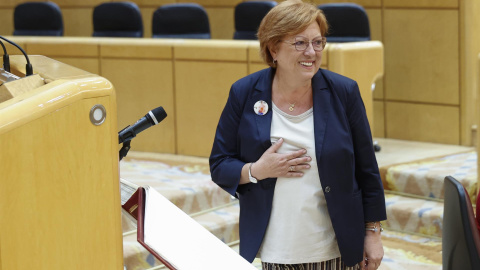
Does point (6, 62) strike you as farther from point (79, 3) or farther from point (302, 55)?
point (79, 3)

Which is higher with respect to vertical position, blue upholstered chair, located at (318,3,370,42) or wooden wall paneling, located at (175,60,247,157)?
blue upholstered chair, located at (318,3,370,42)

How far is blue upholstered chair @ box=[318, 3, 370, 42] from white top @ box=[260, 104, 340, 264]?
3.61 m

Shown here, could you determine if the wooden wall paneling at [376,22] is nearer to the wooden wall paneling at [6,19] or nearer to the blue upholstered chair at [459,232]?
the blue upholstered chair at [459,232]

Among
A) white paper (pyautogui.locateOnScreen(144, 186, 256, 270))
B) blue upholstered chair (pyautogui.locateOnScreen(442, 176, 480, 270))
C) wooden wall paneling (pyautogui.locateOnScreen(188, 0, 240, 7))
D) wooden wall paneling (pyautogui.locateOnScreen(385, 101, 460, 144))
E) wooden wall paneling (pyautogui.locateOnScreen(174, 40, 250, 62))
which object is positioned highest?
wooden wall paneling (pyautogui.locateOnScreen(188, 0, 240, 7))

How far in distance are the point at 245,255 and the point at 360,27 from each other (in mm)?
3733

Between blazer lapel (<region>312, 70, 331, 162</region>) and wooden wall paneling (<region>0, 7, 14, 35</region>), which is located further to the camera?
wooden wall paneling (<region>0, 7, 14, 35</region>)

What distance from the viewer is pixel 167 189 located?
4.30 metres

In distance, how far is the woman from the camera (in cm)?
186

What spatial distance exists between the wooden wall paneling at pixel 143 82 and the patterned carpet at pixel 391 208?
0.53 meters

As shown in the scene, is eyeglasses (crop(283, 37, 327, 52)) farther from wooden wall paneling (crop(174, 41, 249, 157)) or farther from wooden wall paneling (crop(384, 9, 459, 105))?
wooden wall paneling (crop(384, 9, 459, 105))

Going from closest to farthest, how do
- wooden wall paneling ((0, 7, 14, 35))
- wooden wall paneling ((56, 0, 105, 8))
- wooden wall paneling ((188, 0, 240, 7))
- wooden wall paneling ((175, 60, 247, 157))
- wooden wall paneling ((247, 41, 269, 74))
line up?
1. wooden wall paneling ((247, 41, 269, 74))
2. wooden wall paneling ((175, 60, 247, 157))
3. wooden wall paneling ((188, 0, 240, 7))
4. wooden wall paneling ((56, 0, 105, 8))
5. wooden wall paneling ((0, 7, 14, 35))

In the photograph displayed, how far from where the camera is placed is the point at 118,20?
6.39m

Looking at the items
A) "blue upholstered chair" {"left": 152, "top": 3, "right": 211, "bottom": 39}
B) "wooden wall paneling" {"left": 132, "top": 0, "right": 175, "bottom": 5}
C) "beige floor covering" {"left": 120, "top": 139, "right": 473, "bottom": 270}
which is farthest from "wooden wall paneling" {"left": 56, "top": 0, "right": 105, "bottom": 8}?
"beige floor covering" {"left": 120, "top": 139, "right": 473, "bottom": 270}

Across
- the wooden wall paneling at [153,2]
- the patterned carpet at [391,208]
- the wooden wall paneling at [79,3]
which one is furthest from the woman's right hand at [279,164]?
the wooden wall paneling at [79,3]
